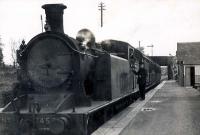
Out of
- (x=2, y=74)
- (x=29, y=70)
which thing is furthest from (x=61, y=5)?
(x=2, y=74)

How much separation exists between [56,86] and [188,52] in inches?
1267

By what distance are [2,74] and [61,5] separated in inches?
1102

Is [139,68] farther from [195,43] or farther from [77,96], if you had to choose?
[195,43]

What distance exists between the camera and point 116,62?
1159cm

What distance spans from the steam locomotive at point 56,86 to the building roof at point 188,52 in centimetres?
2831

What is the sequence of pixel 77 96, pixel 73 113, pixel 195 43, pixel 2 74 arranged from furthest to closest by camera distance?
pixel 195 43 → pixel 2 74 → pixel 77 96 → pixel 73 113

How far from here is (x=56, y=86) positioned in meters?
9.16

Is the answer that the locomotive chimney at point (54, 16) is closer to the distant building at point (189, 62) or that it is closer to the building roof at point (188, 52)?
the distant building at point (189, 62)

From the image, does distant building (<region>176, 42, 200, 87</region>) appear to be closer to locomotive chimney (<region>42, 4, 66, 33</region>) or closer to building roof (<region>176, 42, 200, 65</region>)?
building roof (<region>176, 42, 200, 65</region>)

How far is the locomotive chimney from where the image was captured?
9.31m

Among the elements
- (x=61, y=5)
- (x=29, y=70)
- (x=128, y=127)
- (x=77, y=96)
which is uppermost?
(x=61, y=5)

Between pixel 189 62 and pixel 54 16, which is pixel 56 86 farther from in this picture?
pixel 189 62

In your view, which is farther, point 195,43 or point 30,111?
point 195,43

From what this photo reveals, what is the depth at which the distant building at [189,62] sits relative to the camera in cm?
3650
